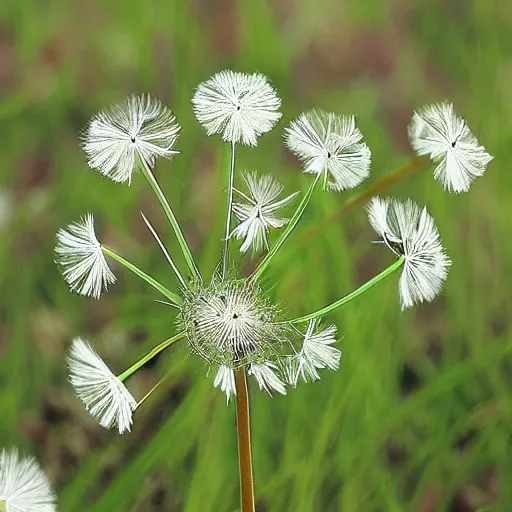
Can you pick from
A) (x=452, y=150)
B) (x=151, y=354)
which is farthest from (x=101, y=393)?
(x=452, y=150)

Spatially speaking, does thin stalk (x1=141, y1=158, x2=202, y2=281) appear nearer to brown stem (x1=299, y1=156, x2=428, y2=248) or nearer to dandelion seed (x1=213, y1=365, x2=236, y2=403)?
dandelion seed (x1=213, y1=365, x2=236, y2=403)

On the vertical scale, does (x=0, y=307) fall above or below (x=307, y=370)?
above

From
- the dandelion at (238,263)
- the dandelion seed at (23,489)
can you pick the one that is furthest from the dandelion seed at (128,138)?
the dandelion seed at (23,489)

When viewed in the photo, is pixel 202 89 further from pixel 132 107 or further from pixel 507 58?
pixel 507 58

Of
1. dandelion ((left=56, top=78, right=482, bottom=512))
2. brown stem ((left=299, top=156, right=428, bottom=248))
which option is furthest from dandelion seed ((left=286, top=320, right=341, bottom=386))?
brown stem ((left=299, top=156, right=428, bottom=248))

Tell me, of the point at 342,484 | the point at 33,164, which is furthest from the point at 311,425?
the point at 33,164

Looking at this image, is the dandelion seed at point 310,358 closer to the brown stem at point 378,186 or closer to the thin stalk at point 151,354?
the thin stalk at point 151,354

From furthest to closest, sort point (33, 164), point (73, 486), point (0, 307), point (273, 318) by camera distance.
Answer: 1. point (33, 164)
2. point (0, 307)
3. point (73, 486)
4. point (273, 318)
